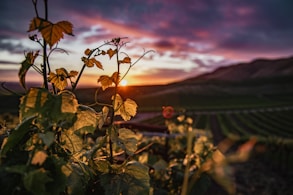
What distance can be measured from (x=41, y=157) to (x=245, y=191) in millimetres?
11278

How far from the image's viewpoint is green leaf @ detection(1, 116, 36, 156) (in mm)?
817

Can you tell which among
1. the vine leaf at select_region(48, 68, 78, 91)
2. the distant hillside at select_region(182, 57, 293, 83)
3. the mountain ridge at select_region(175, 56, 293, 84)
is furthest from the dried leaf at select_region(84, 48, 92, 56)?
the distant hillside at select_region(182, 57, 293, 83)

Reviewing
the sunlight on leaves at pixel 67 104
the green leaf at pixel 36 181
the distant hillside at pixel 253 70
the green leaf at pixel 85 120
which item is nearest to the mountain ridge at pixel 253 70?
the distant hillside at pixel 253 70

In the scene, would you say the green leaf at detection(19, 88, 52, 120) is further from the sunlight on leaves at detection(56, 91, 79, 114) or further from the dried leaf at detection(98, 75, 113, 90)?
the dried leaf at detection(98, 75, 113, 90)

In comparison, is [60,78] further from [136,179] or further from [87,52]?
[136,179]

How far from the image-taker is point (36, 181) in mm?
705

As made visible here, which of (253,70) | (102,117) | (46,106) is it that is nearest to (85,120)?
(102,117)

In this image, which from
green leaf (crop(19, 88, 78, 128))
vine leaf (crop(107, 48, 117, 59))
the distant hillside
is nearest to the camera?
green leaf (crop(19, 88, 78, 128))

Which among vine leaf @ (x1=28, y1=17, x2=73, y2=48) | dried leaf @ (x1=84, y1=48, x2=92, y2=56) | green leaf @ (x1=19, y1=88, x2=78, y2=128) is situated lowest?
green leaf @ (x1=19, y1=88, x2=78, y2=128)

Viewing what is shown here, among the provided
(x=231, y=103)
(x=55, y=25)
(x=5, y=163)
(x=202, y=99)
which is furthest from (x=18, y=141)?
(x=202, y=99)

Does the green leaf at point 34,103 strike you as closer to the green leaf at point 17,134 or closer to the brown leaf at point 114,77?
the green leaf at point 17,134

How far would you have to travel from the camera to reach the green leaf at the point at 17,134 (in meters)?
0.82

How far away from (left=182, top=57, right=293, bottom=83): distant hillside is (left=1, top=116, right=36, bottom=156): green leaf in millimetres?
133940

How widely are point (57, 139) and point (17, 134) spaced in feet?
0.47
